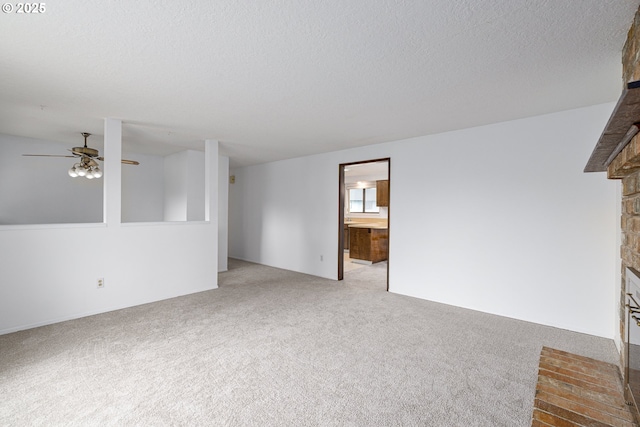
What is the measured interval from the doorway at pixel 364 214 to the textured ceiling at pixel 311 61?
1.95 m

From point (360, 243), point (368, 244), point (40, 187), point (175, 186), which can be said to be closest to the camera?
point (40, 187)

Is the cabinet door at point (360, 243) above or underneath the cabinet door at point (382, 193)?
underneath

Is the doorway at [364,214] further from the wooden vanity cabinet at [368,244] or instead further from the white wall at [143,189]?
the white wall at [143,189]

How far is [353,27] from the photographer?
1709 millimetres

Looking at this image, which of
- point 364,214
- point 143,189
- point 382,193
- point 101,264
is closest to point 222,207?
point 143,189

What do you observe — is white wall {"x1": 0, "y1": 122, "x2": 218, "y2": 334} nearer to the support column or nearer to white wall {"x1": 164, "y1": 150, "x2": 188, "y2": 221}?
the support column

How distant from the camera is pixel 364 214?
9289 mm

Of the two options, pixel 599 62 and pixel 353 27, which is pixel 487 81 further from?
pixel 353 27

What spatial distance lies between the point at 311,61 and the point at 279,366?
7.65ft

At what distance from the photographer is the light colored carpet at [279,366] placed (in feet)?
5.74

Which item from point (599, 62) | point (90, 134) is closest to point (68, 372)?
point (90, 134)

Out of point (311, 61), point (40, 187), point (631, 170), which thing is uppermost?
point (311, 61)

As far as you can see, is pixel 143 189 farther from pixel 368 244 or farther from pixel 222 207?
pixel 368 244

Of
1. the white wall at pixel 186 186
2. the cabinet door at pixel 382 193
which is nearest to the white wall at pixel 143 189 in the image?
the white wall at pixel 186 186
